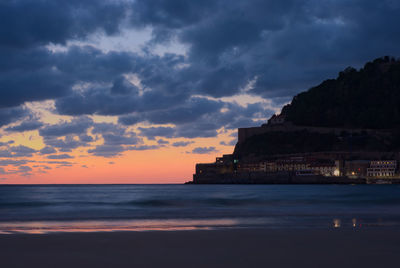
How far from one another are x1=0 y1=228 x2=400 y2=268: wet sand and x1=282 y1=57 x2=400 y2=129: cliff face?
167m

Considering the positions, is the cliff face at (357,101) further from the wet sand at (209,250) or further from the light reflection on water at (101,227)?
the wet sand at (209,250)

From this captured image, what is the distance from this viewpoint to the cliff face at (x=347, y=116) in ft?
512

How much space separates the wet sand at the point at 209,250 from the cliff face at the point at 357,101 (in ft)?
549

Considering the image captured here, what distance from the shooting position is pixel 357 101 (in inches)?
7146

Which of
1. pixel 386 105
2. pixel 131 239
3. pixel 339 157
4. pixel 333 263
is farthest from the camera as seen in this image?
pixel 386 105

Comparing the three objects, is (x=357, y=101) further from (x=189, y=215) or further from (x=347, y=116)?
(x=189, y=215)

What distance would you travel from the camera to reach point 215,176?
165 metres

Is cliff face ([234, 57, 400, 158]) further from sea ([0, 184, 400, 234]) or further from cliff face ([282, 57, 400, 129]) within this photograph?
sea ([0, 184, 400, 234])

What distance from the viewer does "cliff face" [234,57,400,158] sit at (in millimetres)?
156000

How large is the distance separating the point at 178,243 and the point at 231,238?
5.33ft

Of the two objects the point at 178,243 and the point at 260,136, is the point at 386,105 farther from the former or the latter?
the point at 178,243

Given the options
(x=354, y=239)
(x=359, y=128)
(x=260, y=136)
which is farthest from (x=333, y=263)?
(x=359, y=128)

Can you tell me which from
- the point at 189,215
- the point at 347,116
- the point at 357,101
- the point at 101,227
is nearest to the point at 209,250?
the point at 101,227

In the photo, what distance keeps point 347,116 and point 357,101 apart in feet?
28.5
